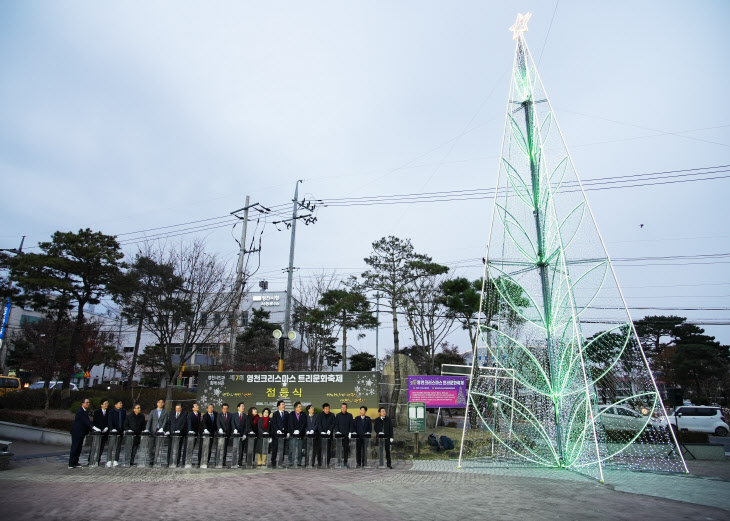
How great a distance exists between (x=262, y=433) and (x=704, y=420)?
2093 centimetres

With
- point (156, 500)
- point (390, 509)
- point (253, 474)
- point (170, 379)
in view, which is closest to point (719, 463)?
point (390, 509)

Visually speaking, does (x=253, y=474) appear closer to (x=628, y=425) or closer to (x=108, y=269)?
(x=628, y=425)

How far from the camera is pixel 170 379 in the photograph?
17766 mm

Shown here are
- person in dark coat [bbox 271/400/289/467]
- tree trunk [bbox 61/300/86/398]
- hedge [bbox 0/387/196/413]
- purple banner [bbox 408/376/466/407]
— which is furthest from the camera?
tree trunk [bbox 61/300/86/398]

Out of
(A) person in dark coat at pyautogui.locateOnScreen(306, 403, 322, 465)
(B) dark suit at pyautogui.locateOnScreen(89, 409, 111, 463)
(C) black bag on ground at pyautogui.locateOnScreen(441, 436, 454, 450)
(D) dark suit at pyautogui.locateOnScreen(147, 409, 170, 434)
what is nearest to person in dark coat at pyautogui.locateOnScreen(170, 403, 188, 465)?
(D) dark suit at pyautogui.locateOnScreen(147, 409, 170, 434)

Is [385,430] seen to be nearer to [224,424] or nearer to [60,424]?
[224,424]

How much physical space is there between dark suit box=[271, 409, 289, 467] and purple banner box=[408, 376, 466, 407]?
5237mm

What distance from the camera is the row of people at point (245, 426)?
34.4 ft

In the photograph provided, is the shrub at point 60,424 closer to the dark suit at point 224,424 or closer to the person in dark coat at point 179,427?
the person in dark coat at point 179,427

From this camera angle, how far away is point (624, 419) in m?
9.76

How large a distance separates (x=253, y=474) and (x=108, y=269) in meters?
16.8

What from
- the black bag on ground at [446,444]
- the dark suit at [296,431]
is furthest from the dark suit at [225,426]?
the black bag on ground at [446,444]

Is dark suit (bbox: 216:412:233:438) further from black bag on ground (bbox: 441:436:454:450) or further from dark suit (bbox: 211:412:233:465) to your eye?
black bag on ground (bbox: 441:436:454:450)

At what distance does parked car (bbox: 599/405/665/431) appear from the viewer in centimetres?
892
